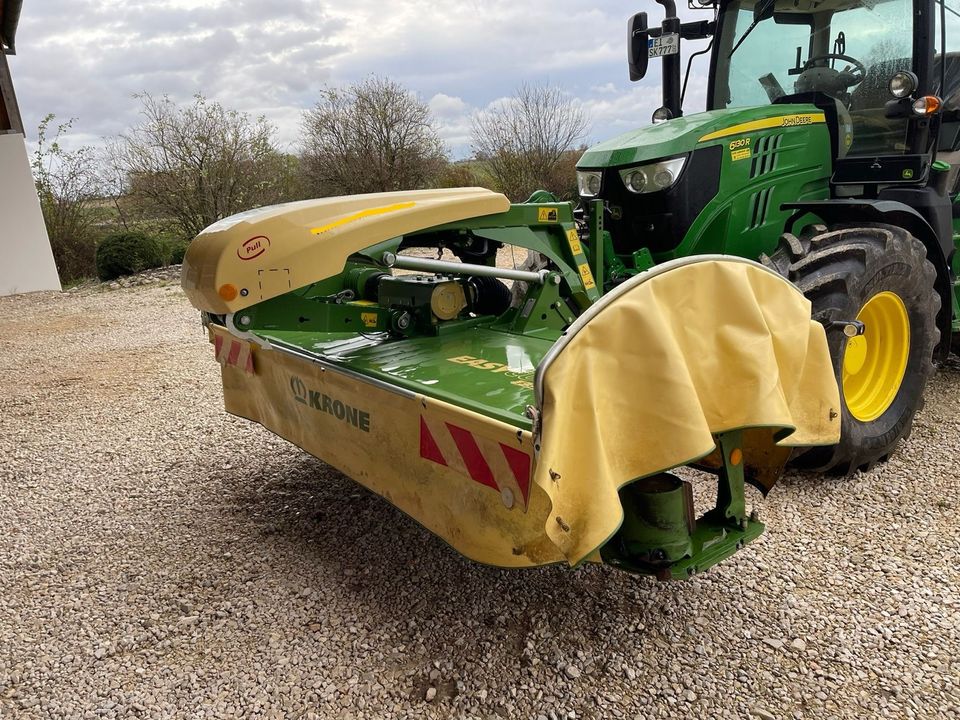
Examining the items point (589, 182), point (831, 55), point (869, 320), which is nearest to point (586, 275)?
point (589, 182)

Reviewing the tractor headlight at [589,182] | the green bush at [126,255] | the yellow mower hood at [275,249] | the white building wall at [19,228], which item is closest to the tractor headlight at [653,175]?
the tractor headlight at [589,182]

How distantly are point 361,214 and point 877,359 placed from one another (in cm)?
271

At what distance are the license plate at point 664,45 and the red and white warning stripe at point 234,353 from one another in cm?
304

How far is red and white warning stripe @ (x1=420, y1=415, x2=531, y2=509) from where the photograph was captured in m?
2.05

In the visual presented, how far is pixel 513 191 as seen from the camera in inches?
706

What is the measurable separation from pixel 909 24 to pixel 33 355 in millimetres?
7858

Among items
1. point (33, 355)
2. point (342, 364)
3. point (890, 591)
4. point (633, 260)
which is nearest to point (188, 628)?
point (342, 364)

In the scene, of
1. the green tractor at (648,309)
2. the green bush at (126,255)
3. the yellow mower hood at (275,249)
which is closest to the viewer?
the green tractor at (648,309)

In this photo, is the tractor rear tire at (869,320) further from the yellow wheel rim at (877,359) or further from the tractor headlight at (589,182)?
the tractor headlight at (589,182)

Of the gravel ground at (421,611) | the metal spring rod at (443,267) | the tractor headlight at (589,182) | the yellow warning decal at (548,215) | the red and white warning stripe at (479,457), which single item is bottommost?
the gravel ground at (421,611)

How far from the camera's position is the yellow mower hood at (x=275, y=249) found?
8.21 feet

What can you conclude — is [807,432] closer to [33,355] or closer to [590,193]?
[590,193]

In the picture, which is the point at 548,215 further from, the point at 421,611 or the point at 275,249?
the point at 421,611

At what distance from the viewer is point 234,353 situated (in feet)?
11.1
